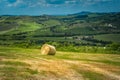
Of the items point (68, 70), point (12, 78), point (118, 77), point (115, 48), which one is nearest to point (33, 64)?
point (68, 70)

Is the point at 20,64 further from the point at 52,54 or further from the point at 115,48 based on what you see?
the point at 115,48

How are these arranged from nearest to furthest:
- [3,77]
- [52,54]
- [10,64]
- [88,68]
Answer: [3,77], [10,64], [88,68], [52,54]

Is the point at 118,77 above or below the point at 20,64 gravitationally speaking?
below

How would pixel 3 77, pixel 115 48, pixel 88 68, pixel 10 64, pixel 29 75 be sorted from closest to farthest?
1. pixel 3 77
2. pixel 29 75
3. pixel 10 64
4. pixel 88 68
5. pixel 115 48

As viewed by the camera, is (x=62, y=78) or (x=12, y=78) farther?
(x=62, y=78)

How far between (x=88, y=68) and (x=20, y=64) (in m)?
8.20

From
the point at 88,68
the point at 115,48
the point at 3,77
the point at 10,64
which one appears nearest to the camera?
the point at 3,77

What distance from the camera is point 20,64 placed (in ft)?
96.9

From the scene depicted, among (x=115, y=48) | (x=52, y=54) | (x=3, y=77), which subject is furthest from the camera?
(x=115, y=48)

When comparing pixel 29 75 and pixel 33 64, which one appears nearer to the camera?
pixel 29 75

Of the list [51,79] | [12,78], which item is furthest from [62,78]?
[12,78]

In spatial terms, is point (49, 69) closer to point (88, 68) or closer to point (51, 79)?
point (51, 79)

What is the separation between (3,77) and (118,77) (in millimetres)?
12703

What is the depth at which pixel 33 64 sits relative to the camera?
Answer: 99.8ft
